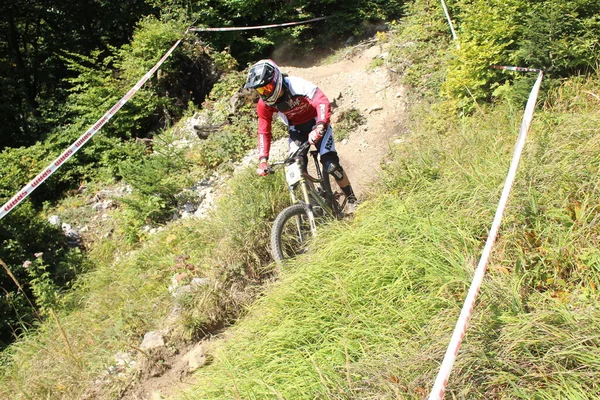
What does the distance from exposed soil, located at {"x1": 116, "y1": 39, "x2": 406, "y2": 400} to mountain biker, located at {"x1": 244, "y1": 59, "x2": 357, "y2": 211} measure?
68 cm

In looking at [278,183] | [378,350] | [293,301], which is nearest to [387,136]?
[278,183]

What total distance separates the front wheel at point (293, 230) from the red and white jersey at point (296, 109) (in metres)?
0.76

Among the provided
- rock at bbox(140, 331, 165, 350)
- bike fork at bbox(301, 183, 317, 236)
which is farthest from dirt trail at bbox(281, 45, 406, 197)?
rock at bbox(140, 331, 165, 350)

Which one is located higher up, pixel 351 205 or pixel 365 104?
pixel 365 104

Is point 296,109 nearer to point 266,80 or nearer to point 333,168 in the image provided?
point 266,80

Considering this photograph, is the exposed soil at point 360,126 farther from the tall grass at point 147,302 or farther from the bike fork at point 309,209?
the bike fork at point 309,209

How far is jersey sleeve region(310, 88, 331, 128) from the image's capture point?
14.1ft

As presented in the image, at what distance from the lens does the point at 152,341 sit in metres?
4.14

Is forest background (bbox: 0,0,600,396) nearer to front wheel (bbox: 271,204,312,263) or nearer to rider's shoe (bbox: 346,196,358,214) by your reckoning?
front wheel (bbox: 271,204,312,263)

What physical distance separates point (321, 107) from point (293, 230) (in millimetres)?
1298

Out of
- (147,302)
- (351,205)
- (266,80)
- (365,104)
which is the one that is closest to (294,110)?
(266,80)

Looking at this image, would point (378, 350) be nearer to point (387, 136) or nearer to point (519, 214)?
point (519, 214)

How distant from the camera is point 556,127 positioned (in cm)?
405

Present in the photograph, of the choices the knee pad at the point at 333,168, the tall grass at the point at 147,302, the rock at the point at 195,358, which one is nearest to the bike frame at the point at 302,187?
the knee pad at the point at 333,168
